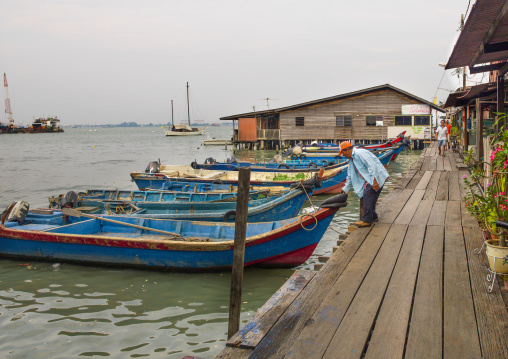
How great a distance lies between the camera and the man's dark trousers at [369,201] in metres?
6.43

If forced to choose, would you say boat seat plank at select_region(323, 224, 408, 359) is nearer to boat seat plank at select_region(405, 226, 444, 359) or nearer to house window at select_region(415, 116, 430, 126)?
boat seat plank at select_region(405, 226, 444, 359)

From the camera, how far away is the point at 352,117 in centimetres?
3359

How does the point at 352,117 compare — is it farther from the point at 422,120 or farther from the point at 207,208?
the point at 207,208

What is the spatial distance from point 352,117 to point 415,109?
15.4 ft

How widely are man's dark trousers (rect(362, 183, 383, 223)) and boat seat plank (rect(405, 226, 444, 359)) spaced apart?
1.33 metres

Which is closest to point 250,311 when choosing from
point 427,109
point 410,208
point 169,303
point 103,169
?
point 169,303

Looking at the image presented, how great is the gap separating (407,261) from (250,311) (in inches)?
98.0

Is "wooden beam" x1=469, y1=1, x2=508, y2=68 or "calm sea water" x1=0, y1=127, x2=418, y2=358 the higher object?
"wooden beam" x1=469, y1=1, x2=508, y2=68

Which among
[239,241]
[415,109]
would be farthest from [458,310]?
[415,109]

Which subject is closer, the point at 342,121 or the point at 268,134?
the point at 342,121

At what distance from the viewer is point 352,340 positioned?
3152 millimetres

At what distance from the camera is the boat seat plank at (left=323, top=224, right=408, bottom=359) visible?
10.0 ft

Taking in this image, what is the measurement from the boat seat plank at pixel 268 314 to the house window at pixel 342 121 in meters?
30.5

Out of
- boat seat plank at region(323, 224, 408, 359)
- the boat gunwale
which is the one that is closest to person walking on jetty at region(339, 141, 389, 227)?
the boat gunwale
